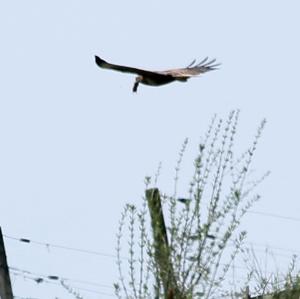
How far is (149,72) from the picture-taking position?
7469 mm

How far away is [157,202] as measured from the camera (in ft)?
25.0

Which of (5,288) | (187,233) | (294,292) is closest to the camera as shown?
(187,233)

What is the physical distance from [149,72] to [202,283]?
1150 millimetres

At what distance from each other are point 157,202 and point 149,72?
72cm

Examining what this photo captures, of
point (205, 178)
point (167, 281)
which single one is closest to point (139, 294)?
point (167, 281)

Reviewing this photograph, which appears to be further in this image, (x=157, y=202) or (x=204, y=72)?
(x=204, y=72)

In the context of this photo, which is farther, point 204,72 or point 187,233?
point 204,72

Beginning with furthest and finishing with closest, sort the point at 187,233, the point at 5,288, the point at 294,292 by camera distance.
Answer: the point at 5,288, the point at 294,292, the point at 187,233

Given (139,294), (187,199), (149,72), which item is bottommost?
(139,294)

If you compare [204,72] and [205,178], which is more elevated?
[204,72]

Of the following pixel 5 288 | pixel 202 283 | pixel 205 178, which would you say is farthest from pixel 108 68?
pixel 5 288

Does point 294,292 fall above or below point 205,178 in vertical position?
below

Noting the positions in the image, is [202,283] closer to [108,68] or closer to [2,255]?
[108,68]

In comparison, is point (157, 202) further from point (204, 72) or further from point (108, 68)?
point (204, 72)
